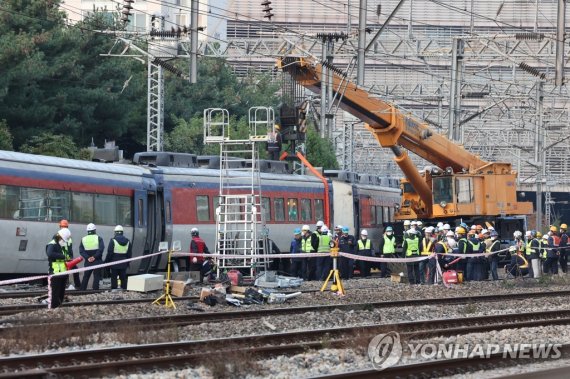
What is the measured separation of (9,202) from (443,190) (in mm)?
16307

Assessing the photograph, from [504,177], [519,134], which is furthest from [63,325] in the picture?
[519,134]

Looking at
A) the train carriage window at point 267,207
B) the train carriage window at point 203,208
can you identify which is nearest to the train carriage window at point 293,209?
the train carriage window at point 267,207

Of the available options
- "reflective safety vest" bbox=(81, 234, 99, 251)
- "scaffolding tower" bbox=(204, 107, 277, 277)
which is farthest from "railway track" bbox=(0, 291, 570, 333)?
"scaffolding tower" bbox=(204, 107, 277, 277)

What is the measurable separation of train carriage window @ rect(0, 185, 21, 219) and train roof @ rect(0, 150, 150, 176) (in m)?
0.61

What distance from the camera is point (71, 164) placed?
2875cm

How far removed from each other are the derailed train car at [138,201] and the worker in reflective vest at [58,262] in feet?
13.7

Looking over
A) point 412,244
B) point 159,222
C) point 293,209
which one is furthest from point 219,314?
point 293,209

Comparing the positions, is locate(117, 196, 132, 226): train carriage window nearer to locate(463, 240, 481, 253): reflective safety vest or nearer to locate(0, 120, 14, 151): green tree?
locate(463, 240, 481, 253): reflective safety vest

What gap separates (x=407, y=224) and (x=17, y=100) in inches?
715

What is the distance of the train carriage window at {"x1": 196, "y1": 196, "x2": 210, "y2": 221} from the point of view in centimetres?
3294

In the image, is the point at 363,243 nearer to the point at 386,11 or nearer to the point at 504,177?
the point at 504,177

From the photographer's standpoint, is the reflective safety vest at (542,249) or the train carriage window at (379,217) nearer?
the reflective safety vest at (542,249)

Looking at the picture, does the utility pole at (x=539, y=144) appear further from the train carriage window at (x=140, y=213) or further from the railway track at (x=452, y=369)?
the railway track at (x=452, y=369)

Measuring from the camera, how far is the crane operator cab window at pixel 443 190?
38375 mm
